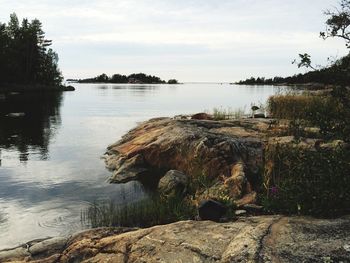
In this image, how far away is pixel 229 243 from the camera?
20.7 ft

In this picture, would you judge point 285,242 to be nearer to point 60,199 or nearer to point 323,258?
point 323,258

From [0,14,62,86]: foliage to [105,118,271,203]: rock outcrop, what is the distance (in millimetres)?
85800

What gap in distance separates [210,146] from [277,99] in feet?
39.2

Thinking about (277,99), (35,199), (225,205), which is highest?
(277,99)

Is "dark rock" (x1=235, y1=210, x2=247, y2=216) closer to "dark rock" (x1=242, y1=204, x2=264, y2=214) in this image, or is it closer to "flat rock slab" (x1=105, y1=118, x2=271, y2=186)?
"dark rock" (x1=242, y1=204, x2=264, y2=214)

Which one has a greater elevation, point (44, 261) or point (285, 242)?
point (285, 242)

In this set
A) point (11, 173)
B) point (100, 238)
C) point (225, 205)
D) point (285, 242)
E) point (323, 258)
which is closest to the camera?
point (323, 258)

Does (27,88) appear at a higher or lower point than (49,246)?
higher

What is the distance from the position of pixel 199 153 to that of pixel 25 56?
356 feet

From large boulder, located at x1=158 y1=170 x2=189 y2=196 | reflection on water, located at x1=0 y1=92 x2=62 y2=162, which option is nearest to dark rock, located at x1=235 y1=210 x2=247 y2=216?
large boulder, located at x1=158 y1=170 x2=189 y2=196

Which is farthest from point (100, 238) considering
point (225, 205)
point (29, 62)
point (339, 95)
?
point (29, 62)

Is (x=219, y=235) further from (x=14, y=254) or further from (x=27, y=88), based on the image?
(x=27, y=88)

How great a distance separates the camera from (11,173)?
59.1 feet

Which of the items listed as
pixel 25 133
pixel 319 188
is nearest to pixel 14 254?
pixel 319 188
